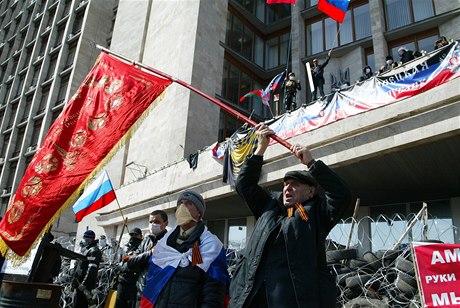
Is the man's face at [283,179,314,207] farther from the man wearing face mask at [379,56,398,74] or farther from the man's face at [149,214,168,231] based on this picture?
the man wearing face mask at [379,56,398,74]

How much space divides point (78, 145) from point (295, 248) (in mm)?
4313

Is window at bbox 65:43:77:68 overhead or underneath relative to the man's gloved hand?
overhead

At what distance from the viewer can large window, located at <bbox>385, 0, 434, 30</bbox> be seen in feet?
61.0

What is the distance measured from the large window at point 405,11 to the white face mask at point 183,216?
740 inches

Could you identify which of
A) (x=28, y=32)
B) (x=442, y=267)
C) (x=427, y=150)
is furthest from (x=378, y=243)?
(x=28, y=32)

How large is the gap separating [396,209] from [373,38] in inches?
385

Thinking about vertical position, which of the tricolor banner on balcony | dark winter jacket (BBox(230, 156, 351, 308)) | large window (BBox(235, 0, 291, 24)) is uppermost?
large window (BBox(235, 0, 291, 24))

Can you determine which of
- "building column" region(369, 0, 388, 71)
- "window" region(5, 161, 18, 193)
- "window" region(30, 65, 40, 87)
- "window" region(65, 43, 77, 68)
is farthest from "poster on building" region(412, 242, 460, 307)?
"window" region(30, 65, 40, 87)

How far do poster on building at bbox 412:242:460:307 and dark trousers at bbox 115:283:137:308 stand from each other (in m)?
4.11

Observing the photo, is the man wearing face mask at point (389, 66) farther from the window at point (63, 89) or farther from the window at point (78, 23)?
the window at point (78, 23)

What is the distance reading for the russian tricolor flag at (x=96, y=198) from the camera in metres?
11.5

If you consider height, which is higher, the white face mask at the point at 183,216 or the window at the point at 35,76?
the window at the point at 35,76

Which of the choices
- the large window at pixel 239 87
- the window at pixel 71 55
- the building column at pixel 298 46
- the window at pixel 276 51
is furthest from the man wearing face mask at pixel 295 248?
the window at pixel 71 55

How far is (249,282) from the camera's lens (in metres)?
2.80
